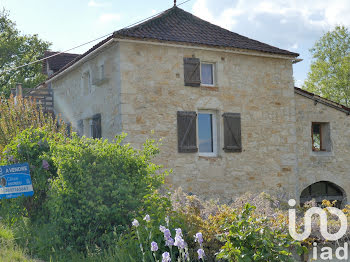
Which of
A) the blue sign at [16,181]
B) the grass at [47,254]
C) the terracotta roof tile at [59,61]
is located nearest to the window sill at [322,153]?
the blue sign at [16,181]

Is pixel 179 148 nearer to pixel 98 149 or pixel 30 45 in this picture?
pixel 98 149

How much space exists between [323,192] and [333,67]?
51.4ft

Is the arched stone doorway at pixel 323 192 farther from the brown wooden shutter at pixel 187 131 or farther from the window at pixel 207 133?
the brown wooden shutter at pixel 187 131

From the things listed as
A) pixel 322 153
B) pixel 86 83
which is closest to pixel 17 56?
pixel 86 83

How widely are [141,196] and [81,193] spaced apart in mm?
873

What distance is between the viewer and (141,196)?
7.08 metres

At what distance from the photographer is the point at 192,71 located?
13.7 metres

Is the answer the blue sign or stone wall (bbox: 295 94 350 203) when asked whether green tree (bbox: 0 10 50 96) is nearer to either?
stone wall (bbox: 295 94 350 203)

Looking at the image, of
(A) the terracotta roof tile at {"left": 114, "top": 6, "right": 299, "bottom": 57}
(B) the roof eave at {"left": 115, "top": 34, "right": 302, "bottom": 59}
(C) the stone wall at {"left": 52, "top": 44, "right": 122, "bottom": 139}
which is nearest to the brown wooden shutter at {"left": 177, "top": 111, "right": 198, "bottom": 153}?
(C) the stone wall at {"left": 52, "top": 44, "right": 122, "bottom": 139}

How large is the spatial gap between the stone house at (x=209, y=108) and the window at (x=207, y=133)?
29mm

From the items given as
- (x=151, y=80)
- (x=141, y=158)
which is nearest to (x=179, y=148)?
(x=151, y=80)

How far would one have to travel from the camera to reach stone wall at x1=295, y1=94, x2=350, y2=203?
16.0 metres

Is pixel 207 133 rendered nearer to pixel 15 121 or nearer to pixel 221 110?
pixel 221 110

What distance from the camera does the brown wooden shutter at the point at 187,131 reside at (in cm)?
1325
